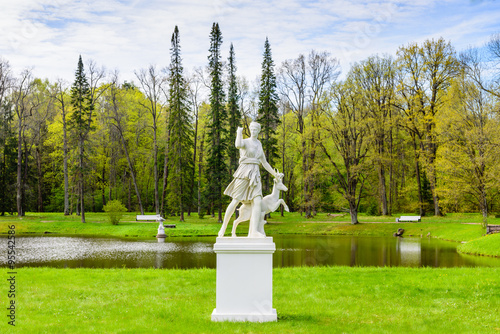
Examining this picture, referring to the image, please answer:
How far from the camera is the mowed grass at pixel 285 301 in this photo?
24.5ft

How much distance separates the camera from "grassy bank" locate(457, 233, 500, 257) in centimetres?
2130

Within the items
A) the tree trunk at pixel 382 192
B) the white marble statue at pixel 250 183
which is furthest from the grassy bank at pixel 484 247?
the white marble statue at pixel 250 183

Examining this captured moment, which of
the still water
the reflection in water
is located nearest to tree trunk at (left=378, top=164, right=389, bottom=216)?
the reflection in water

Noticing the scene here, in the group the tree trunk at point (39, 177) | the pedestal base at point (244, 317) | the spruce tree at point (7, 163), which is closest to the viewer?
the pedestal base at point (244, 317)

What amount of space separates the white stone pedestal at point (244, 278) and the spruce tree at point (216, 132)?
96.5 feet

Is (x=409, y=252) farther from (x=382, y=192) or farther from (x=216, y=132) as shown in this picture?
(x=216, y=132)

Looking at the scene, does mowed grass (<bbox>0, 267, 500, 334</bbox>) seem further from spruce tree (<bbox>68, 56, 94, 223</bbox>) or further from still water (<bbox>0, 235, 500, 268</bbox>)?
spruce tree (<bbox>68, 56, 94, 223</bbox>)

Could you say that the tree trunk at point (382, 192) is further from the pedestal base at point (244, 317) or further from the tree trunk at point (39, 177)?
the tree trunk at point (39, 177)

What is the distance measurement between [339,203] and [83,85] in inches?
1024

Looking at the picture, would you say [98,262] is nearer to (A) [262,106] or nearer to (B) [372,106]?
(A) [262,106]

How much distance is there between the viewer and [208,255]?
778 inches

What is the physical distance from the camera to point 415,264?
1755cm

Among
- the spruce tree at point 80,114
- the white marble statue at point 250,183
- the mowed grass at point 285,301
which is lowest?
the mowed grass at point 285,301

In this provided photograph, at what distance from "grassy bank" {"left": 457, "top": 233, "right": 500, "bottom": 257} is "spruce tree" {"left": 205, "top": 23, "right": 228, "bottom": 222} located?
20173 mm
